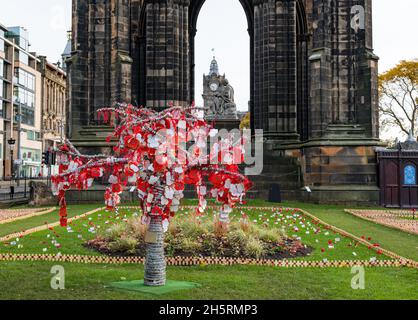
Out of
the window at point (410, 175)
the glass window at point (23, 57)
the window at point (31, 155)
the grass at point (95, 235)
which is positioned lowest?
the grass at point (95, 235)

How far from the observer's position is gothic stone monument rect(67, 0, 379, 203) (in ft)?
68.1

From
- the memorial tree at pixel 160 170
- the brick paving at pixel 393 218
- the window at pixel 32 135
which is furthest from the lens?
the window at pixel 32 135

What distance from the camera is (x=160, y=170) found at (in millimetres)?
6023

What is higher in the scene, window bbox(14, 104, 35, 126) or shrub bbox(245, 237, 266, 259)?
window bbox(14, 104, 35, 126)

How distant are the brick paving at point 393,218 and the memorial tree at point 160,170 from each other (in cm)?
779

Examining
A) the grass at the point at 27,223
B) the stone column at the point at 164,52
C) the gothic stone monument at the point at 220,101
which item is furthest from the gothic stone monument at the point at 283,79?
the grass at the point at 27,223

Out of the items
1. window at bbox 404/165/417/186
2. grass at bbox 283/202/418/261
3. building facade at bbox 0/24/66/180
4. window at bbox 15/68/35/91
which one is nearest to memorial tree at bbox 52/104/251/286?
grass at bbox 283/202/418/261

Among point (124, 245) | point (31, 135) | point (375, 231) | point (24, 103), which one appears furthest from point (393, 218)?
point (31, 135)

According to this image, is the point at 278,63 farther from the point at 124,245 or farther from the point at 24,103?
the point at 24,103

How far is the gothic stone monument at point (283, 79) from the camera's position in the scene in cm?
2075

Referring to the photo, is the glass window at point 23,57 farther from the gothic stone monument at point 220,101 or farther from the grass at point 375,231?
the grass at point 375,231

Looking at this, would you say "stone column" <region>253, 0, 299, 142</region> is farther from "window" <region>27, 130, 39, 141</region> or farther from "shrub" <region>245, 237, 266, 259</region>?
"window" <region>27, 130, 39, 141</region>

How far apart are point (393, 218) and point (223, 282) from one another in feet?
34.4

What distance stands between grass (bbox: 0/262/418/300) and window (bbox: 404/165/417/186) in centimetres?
1369
